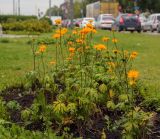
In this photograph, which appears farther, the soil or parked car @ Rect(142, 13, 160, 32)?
parked car @ Rect(142, 13, 160, 32)

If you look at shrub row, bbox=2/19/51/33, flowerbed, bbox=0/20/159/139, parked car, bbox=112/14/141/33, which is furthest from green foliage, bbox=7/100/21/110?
parked car, bbox=112/14/141/33

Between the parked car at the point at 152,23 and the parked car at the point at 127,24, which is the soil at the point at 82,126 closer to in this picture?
the parked car at the point at 127,24

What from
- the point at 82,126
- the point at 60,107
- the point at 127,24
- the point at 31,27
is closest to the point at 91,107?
the point at 82,126

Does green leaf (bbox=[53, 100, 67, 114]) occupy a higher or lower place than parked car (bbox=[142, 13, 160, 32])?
higher

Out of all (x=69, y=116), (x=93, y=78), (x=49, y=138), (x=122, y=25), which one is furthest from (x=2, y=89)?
(x=122, y=25)

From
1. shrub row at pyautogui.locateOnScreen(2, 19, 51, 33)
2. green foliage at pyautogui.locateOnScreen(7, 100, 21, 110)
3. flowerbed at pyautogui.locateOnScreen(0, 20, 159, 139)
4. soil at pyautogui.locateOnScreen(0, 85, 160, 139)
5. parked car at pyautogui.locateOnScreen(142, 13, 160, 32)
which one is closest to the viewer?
flowerbed at pyautogui.locateOnScreen(0, 20, 159, 139)

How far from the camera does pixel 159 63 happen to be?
38.8ft

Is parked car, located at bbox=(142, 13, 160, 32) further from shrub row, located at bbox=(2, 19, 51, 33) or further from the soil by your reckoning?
the soil

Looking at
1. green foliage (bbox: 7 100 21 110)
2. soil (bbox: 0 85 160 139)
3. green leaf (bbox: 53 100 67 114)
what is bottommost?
soil (bbox: 0 85 160 139)

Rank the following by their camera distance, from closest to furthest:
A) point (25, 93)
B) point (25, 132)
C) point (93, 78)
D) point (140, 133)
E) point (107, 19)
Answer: point (140, 133) < point (25, 132) < point (93, 78) < point (25, 93) < point (107, 19)

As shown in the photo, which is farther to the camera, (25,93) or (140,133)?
(25,93)

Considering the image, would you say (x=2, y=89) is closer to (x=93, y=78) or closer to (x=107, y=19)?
(x=93, y=78)

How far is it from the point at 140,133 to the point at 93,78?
1382 mm

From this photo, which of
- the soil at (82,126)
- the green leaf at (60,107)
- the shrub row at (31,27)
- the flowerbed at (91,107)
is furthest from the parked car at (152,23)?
the green leaf at (60,107)
